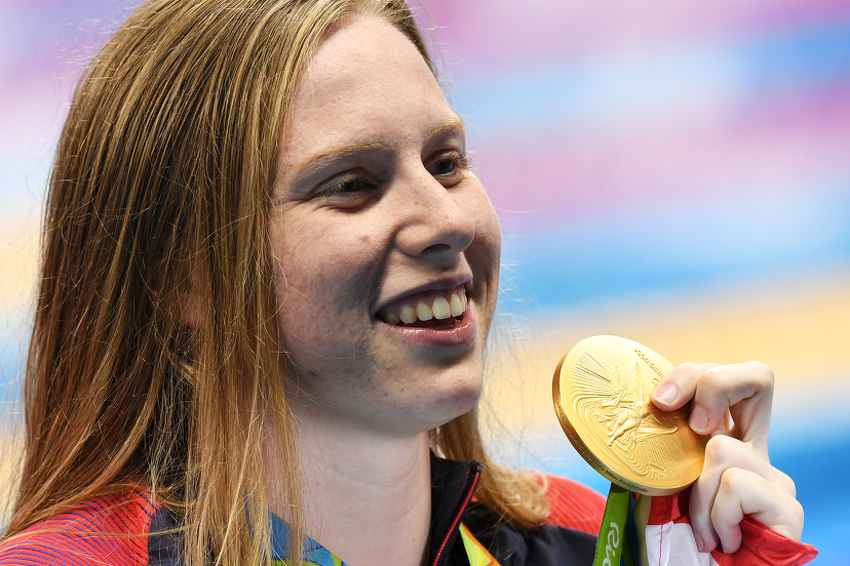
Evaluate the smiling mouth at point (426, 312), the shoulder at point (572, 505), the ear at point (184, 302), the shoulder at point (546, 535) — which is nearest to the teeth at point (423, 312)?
the smiling mouth at point (426, 312)

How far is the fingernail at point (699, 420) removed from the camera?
1400mm

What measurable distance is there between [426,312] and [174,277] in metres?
0.46

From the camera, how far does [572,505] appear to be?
1.94m

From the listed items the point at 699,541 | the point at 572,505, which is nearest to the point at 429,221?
the point at 699,541

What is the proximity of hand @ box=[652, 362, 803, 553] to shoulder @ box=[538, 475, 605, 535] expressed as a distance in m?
0.54

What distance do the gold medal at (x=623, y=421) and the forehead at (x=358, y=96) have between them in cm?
49

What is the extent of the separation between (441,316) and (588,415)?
286mm

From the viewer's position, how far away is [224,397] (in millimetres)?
1396

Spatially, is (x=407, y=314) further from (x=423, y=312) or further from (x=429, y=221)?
(x=429, y=221)

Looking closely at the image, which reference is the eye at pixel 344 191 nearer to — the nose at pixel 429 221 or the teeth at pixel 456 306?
the nose at pixel 429 221

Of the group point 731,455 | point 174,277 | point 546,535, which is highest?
point 174,277

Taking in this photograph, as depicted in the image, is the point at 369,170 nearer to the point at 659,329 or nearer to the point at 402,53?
the point at 402,53

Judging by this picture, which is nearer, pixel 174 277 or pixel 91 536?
pixel 91 536

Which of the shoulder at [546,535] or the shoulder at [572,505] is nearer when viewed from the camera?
the shoulder at [546,535]
